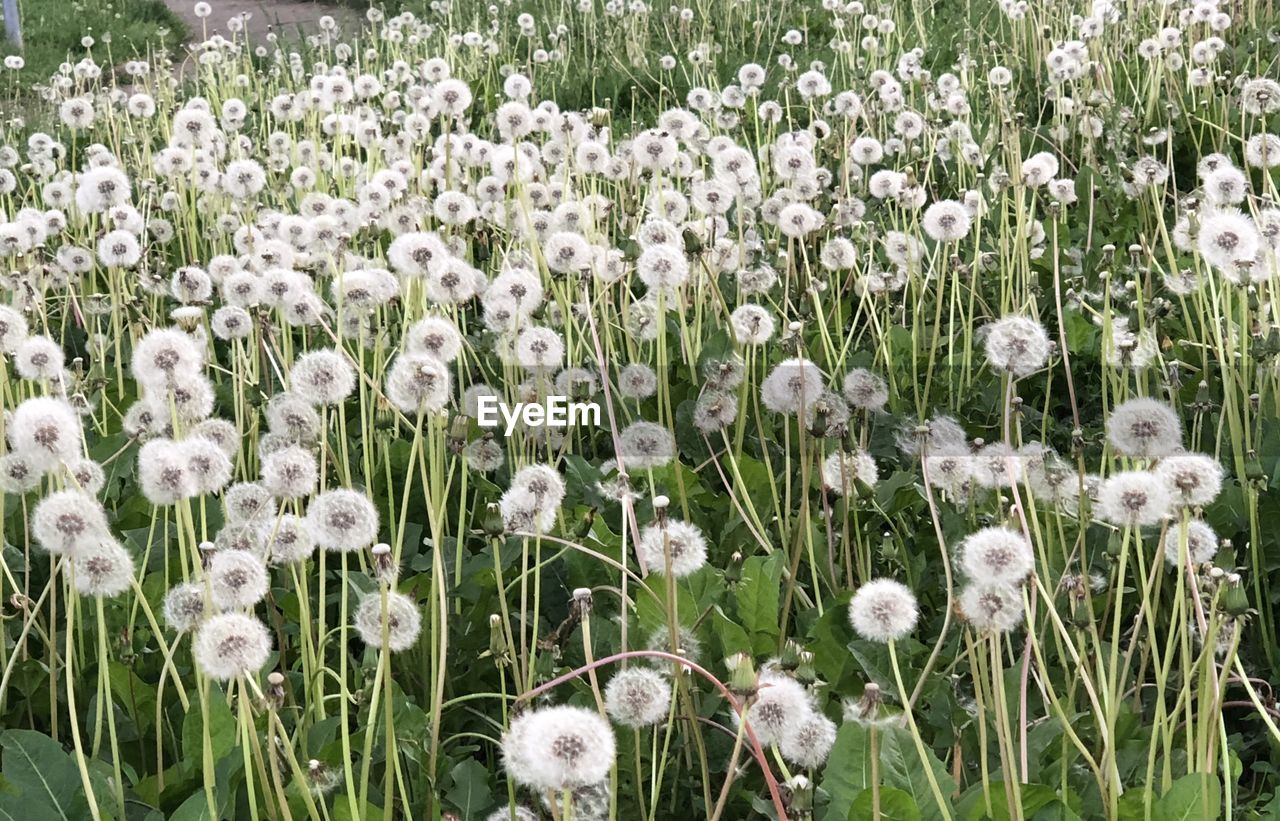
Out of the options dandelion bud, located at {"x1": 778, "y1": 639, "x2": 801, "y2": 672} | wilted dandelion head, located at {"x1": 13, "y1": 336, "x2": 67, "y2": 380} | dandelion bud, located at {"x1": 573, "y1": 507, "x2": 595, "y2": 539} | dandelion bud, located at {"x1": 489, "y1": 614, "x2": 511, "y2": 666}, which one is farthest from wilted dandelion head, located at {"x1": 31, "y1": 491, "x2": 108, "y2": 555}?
dandelion bud, located at {"x1": 573, "y1": 507, "x2": 595, "y2": 539}

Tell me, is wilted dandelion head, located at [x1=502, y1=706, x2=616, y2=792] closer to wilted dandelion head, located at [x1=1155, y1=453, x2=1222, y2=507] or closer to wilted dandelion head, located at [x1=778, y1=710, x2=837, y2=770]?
wilted dandelion head, located at [x1=778, y1=710, x2=837, y2=770]

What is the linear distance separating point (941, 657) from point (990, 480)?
343 mm

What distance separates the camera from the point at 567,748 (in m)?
1.26

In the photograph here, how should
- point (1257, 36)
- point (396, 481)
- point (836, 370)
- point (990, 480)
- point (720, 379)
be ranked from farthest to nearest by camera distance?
point (1257, 36), point (836, 370), point (396, 481), point (720, 379), point (990, 480)

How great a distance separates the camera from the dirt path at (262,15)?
1156 centimetres

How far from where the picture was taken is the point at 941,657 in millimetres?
2020

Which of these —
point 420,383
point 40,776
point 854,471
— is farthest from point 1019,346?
point 40,776

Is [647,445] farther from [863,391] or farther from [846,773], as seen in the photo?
[846,773]

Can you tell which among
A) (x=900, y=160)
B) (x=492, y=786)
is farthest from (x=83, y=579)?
(x=900, y=160)

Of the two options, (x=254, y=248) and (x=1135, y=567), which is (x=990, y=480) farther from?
(x=254, y=248)

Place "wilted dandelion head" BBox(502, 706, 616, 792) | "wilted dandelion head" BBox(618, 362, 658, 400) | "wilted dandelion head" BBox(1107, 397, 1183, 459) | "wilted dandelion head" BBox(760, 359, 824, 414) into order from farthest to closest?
"wilted dandelion head" BBox(618, 362, 658, 400)
"wilted dandelion head" BBox(760, 359, 824, 414)
"wilted dandelion head" BBox(1107, 397, 1183, 459)
"wilted dandelion head" BBox(502, 706, 616, 792)

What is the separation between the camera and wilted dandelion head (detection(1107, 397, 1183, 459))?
1.87m

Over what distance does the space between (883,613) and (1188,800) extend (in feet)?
1.39

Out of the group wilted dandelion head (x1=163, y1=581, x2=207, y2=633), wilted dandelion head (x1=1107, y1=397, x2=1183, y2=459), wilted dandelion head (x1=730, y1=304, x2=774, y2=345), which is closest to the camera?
wilted dandelion head (x1=163, y1=581, x2=207, y2=633)
